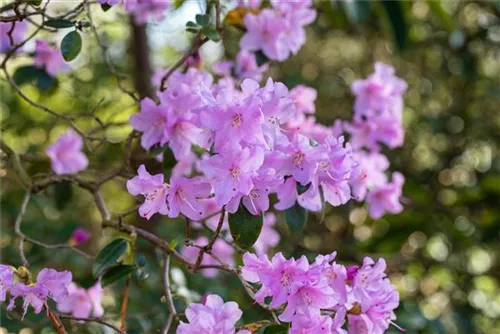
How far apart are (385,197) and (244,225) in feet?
2.10

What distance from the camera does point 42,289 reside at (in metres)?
1.15

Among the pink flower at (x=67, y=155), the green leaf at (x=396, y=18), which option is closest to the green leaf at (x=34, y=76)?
the pink flower at (x=67, y=155)

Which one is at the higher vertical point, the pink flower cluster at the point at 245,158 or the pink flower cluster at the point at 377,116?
the pink flower cluster at the point at 245,158

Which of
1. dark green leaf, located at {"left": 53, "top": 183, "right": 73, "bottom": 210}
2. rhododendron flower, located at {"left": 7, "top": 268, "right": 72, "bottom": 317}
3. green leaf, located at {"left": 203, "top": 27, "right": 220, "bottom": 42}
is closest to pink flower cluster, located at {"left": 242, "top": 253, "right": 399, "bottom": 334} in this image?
rhododendron flower, located at {"left": 7, "top": 268, "right": 72, "bottom": 317}

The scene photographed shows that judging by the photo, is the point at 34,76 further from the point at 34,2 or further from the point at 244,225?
the point at 244,225

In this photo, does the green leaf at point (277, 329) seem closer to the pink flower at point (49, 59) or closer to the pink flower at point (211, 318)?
the pink flower at point (211, 318)

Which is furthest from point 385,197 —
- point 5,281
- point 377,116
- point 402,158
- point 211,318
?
point 402,158

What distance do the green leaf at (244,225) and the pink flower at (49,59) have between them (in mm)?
780

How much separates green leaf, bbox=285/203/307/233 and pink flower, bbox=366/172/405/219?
384 millimetres

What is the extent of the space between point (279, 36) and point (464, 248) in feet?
4.43

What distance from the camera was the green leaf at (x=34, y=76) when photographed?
5.82 feet

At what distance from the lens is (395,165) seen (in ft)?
8.91

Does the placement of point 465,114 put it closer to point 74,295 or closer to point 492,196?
point 492,196

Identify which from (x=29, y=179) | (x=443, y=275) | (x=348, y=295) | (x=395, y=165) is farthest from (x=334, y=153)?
(x=443, y=275)
